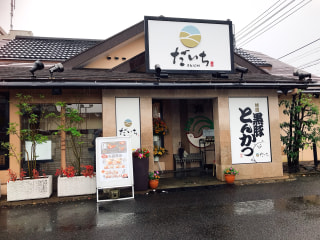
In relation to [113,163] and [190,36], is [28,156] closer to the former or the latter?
[113,163]

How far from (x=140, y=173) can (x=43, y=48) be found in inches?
364

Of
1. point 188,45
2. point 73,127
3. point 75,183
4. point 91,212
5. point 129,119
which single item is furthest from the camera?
point 188,45

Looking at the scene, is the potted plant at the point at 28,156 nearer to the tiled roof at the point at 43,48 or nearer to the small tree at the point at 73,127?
the small tree at the point at 73,127

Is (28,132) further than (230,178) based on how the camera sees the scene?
No

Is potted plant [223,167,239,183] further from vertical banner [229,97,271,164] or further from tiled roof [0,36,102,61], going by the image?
tiled roof [0,36,102,61]

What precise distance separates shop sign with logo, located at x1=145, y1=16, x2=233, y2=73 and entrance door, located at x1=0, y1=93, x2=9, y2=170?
16.3 feet

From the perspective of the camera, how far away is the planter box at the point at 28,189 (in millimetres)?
6746

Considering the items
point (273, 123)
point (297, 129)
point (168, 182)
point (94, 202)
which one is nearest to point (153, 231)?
point (94, 202)

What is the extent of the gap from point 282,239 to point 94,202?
478 cm

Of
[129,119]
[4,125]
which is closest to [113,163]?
[129,119]

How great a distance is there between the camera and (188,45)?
8.70 metres

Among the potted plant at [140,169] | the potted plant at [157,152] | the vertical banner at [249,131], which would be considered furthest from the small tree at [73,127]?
the vertical banner at [249,131]

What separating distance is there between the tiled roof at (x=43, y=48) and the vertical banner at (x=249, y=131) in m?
8.52

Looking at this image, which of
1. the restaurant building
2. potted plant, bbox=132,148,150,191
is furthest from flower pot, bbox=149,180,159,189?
the restaurant building
